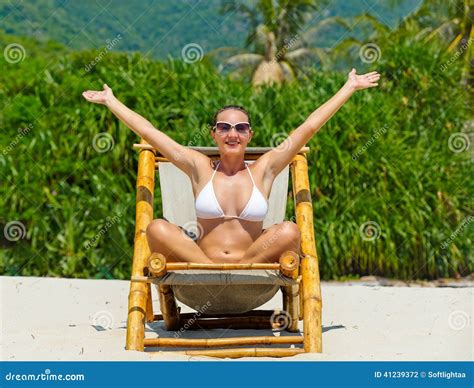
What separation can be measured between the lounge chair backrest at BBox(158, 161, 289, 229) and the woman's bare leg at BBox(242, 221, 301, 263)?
41.0 inches

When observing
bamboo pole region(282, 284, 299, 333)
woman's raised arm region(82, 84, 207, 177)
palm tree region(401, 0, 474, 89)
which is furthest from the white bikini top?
palm tree region(401, 0, 474, 89)

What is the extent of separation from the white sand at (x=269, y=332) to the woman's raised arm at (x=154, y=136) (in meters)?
1.06

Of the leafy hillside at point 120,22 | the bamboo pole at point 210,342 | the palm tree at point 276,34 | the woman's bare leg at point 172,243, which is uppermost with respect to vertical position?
the leafy hillside at point 120,22

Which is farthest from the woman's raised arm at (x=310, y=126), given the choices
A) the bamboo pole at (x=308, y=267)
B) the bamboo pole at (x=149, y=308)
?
the bamboo pole at (x=149, y=308)

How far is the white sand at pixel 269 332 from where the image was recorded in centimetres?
441

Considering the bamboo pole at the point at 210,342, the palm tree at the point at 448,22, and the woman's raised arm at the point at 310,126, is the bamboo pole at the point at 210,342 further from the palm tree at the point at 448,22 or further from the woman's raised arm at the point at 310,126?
the palm tree at the point at 448,22

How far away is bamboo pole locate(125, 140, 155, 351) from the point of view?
4.41 metres

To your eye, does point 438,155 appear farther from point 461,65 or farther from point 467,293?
point 467,293

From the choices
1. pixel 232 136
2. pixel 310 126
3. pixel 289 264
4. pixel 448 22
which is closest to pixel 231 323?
pixel 289 264

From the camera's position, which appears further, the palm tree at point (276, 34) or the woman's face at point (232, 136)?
the palm tree at point (276, 34)

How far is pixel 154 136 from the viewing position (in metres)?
4.64

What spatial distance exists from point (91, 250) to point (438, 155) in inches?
151

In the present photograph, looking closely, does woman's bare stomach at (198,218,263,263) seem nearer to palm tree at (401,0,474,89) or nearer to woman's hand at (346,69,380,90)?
woman's hand at (346,69,380,90)

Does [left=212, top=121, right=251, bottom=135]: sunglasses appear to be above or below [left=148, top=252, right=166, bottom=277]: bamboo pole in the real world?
above
